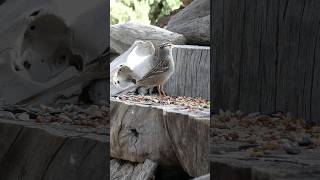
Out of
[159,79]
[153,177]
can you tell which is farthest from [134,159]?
[159,79]

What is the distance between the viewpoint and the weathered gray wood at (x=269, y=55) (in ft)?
4.07

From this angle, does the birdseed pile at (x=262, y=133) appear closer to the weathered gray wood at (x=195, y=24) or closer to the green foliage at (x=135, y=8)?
the weathered gray wood at (x=195, y=24)

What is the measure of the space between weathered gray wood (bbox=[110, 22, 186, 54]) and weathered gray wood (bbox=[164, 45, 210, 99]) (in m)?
0.39

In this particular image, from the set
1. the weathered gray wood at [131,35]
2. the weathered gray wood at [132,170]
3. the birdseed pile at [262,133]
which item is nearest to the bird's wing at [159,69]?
the weathered gray wood at [132,170]

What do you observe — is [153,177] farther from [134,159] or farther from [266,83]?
[266,83]

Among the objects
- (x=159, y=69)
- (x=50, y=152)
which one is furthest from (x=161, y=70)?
(x=50, y=152)

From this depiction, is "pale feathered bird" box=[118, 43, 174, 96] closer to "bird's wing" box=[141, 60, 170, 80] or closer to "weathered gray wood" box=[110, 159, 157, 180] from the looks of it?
"bird's wing" box=[141, 60, 170, 80]

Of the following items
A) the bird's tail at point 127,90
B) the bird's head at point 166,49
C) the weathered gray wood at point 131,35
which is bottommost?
the bird's tail at point 127,90

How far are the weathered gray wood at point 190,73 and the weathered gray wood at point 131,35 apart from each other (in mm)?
389

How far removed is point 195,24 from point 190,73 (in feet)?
2.02

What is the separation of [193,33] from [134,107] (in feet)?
3.77

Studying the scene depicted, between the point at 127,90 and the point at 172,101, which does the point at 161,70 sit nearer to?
the point at 172,101

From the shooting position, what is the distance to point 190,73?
4.05m

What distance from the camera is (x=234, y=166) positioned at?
1.14 m
